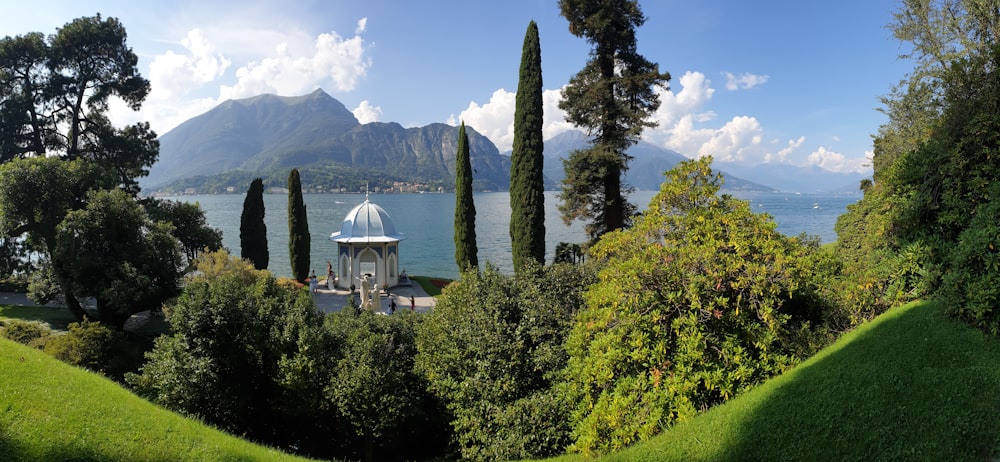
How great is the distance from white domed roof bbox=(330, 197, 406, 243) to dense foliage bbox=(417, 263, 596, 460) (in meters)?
17.4

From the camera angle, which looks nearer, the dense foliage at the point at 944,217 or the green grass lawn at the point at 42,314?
the dense foliage at the point at 944,217

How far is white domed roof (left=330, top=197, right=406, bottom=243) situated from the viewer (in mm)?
26969

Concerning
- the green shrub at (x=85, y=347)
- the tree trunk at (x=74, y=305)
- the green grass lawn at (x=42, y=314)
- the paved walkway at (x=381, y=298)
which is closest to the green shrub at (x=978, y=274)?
the green shrub at (x=85, y=347)

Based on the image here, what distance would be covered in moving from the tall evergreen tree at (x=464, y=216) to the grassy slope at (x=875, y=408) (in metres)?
21.6

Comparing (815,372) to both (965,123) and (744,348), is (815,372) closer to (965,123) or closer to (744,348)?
(744,348)

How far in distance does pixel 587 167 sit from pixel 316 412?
46.2ft

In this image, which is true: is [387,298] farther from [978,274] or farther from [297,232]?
[978,274]

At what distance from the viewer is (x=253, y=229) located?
27.8 metres

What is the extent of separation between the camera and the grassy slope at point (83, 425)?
5.46 m

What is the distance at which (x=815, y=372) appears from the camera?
5.40 m

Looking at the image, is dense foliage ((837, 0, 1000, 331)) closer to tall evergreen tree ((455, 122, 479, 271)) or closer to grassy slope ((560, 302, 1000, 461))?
grassy slope ((560, 302, 1000, 461))

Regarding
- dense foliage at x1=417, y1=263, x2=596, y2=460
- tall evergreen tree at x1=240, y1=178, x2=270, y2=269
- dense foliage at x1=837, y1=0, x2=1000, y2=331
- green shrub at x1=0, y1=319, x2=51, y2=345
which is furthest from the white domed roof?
dense foliage at x1=837, y1=0, x2=1000, y2=331

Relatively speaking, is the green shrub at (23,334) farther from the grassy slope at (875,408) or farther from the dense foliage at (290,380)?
the grassy slope at (875,408)

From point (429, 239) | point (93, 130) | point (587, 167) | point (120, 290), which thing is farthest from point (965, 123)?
point (429, 239)
